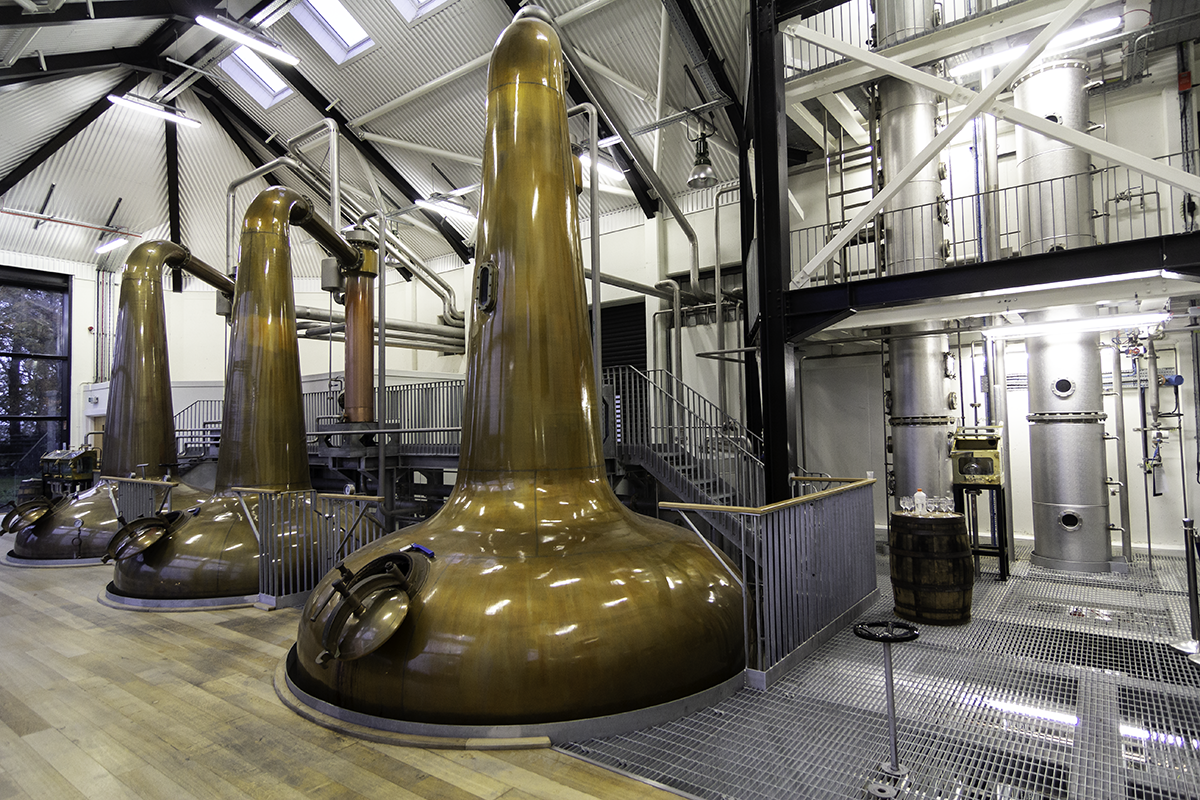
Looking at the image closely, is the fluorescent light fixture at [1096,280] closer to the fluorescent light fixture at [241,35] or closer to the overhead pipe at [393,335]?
the fluorescent light fixture at [241,35]

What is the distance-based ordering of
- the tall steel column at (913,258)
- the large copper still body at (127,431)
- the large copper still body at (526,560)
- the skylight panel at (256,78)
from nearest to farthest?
the large copper still body at (526,560), the tall steel column at (913,258), the large copper still body at (127,431), the skylight panel at (256,78)

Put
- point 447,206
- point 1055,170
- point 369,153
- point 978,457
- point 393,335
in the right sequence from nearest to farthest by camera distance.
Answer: point 1055,170 → point 978,457 → point 447,206 → point 369,153 → point 393,335

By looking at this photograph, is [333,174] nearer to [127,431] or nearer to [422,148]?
[422,148]

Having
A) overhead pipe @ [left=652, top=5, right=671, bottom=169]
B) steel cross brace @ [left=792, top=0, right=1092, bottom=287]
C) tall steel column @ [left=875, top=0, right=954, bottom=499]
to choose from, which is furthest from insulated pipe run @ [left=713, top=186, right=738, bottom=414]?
steel cross brace @ [left=792, top=0, right=1092, bottom=287]

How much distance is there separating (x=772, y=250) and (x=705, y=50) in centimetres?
458

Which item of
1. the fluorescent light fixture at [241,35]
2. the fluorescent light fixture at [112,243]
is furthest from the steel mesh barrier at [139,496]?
the fluorescent light fixture at [112,243]

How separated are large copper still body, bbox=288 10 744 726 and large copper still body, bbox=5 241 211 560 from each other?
6.67 meters

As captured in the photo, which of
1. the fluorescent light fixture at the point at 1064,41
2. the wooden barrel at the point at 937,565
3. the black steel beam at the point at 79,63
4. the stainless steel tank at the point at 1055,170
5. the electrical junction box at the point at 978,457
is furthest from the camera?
the black steel beam at the point at 79,63

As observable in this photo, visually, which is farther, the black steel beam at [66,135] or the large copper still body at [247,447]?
the black steel beam at [66,135]

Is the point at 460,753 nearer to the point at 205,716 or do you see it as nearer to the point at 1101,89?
the point at 205,716

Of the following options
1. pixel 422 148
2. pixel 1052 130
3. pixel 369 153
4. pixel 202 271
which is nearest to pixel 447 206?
pixel 422 148

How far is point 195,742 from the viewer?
3426 millimetres

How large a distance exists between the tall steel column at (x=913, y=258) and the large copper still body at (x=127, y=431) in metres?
9.85

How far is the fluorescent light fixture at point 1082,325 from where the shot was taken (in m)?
6.15
